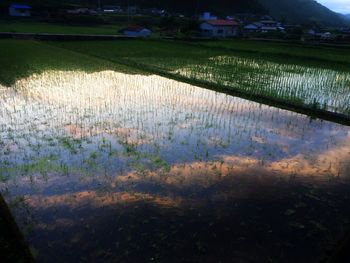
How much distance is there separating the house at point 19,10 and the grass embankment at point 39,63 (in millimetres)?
26905

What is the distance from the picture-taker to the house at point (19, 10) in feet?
142

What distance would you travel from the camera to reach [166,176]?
18.8 ft

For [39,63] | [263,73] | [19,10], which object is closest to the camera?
[263,73]

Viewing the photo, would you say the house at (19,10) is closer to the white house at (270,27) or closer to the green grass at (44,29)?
the green grass at (44,29)

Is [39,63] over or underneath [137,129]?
over

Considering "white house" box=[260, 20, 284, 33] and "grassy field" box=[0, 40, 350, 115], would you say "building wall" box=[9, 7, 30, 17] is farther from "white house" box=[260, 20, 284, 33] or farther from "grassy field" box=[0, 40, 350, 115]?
"white house" box=[260, 20, 284, 33]

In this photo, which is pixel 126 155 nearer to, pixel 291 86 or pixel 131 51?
pixel 291 86

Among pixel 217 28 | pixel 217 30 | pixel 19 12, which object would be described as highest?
pixel 19 12

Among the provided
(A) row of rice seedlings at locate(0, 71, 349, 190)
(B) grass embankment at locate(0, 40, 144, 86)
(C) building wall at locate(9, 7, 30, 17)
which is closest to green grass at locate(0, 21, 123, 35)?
(C) building wall at locate(9, 7, 30, 17)

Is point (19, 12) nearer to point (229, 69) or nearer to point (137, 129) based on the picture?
point (229, 69)

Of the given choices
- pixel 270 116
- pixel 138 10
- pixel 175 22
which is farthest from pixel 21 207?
pixel 138 10

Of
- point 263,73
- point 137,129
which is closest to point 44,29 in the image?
point 263,73

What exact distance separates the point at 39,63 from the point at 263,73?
1055cm

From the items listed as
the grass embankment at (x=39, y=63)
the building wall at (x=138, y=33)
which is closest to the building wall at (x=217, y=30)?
the building wall at (x=138, y=33)
